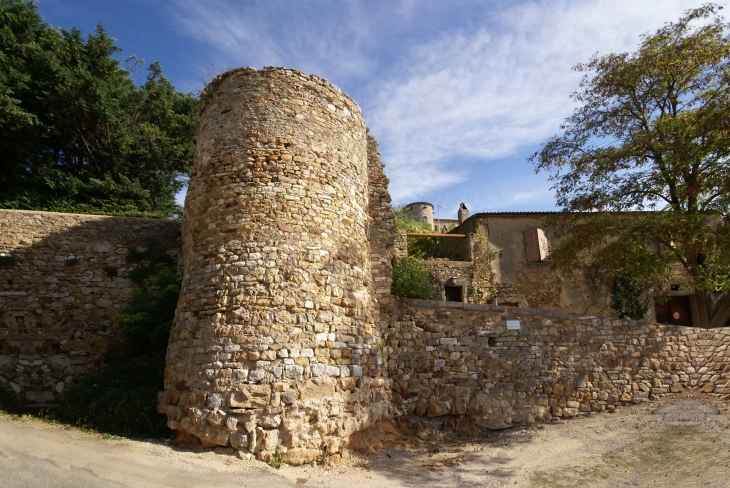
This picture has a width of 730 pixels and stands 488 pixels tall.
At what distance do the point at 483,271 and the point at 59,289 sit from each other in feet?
44.9

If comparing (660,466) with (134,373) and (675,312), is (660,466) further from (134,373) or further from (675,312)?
(675,312)

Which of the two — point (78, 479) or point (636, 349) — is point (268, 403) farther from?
point (636, 349)

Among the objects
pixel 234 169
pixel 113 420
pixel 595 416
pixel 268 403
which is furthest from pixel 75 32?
pixel 595 416

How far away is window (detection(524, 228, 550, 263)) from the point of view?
18.6 m

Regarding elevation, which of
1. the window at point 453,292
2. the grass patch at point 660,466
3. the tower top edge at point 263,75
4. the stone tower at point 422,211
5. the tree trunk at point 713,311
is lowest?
the grass patch at point 660,466

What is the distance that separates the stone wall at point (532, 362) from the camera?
368 inches

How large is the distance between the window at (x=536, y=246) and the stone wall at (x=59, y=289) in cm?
1314

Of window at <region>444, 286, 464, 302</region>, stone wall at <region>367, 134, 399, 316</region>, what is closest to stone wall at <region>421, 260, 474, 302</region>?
window at <region>444, 286, 464, 302</region>

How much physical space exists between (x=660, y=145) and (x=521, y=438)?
7.12 meters

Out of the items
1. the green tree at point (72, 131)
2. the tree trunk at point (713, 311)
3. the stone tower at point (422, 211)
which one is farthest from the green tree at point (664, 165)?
the stone tower at point (422, 211)

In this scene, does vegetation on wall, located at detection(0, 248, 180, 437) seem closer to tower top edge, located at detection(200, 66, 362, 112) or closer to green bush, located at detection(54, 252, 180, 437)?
green bush, located at detection(54, 252, 180, 437)

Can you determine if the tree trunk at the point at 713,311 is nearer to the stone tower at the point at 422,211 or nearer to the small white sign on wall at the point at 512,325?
the small white sign on wall at the point at 512,325

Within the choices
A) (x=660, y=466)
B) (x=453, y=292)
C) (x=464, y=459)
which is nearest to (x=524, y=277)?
(x=453, y=292)

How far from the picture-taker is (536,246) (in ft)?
61.4
